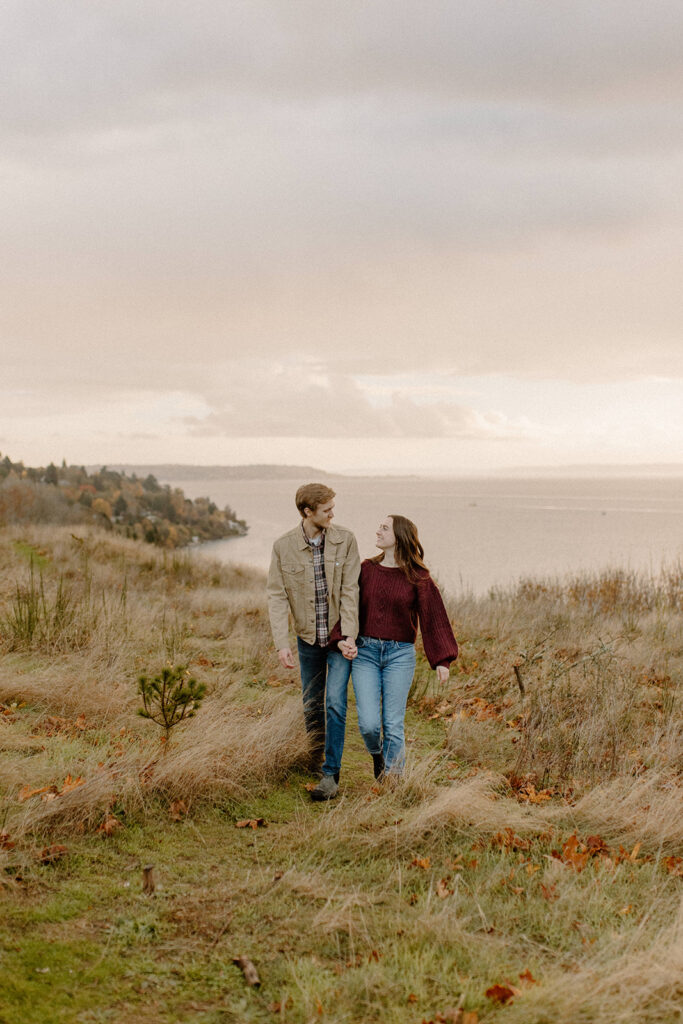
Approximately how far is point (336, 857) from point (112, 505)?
36.8 metres

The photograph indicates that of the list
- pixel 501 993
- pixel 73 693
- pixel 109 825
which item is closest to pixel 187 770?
pixel 109 825

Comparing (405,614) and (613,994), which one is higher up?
(405,614)

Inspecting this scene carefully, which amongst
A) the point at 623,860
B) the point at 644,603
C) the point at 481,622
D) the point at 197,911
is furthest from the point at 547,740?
the point at 644,603

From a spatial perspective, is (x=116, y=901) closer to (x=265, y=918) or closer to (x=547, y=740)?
(x=265, y=918)

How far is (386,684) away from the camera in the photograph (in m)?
5.05

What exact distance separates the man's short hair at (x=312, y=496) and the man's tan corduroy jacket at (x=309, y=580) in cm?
19

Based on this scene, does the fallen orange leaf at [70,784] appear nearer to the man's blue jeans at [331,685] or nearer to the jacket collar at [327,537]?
the man's blue jeans at [331,685]

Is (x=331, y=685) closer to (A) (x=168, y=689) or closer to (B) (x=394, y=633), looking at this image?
(B) (x=394, y=633)

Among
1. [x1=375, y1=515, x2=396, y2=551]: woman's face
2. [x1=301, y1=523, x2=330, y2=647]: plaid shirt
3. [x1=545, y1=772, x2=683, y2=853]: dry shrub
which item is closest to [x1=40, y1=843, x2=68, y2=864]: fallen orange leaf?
[x1=301, y1=523, x2=330, y2=647]: plaid shirt

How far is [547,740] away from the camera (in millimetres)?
5996

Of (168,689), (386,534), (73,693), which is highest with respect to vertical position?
(386,534)

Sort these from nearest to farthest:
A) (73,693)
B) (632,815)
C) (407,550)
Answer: (632,815), (407,550), (73,693)

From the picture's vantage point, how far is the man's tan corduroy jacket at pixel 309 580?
5004 millimetres

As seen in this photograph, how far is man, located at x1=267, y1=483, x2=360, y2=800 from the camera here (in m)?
4.97
